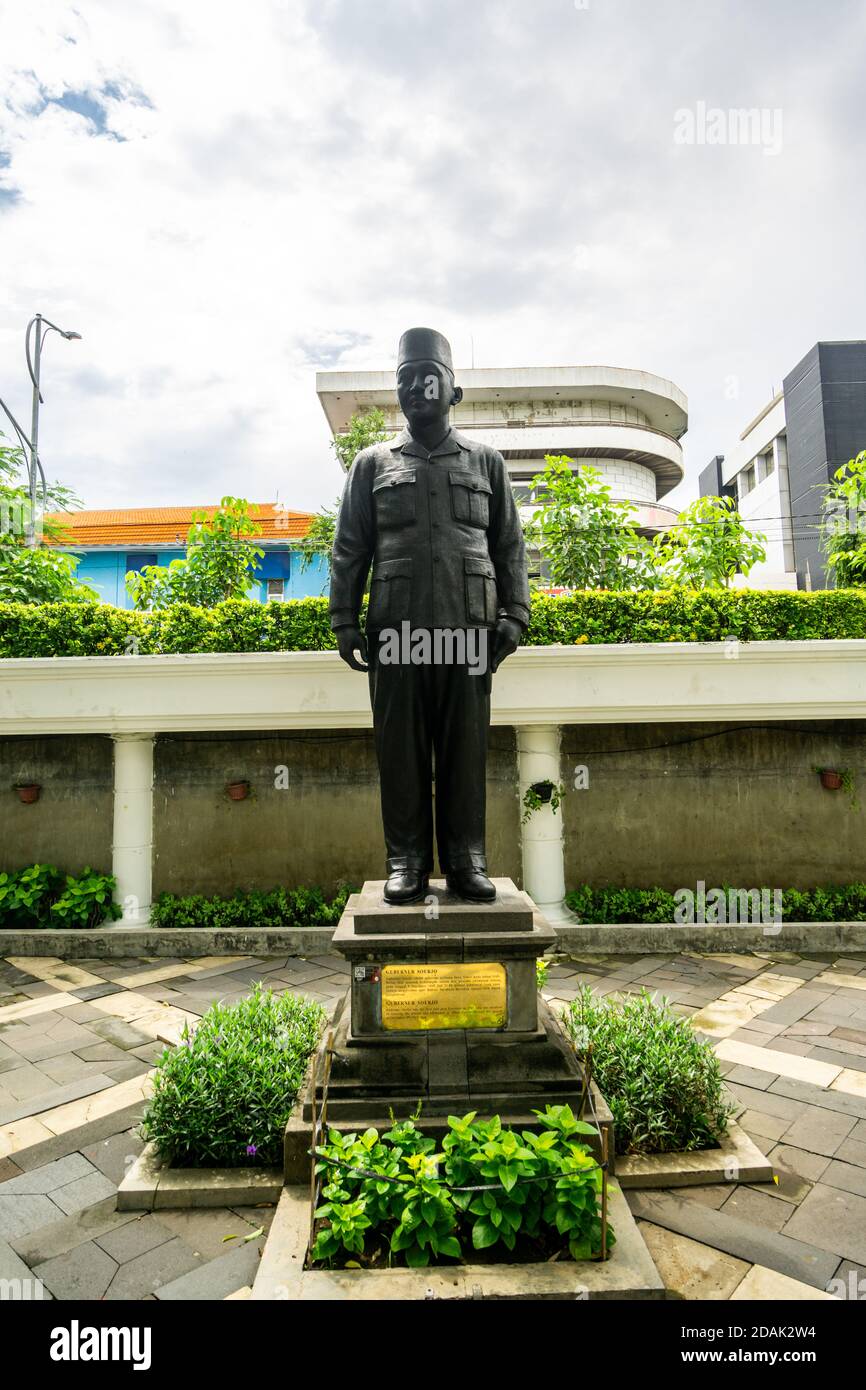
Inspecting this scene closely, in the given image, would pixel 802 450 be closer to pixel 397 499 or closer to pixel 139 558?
pixel 139 558

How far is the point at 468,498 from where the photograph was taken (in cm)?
365

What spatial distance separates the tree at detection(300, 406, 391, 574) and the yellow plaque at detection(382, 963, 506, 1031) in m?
8.88

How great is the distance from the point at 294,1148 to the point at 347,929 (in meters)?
0.87

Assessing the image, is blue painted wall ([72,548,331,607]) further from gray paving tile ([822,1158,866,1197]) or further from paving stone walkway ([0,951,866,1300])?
gray paving tile ([822,1158,866,1197])

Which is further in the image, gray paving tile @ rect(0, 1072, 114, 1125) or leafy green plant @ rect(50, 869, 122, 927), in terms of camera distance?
leafy green plant @ rect(50, 869, 122, 927)

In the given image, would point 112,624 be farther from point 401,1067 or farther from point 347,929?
point 401,1067

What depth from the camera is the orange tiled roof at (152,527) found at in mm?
18844

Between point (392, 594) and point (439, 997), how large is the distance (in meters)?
1.85

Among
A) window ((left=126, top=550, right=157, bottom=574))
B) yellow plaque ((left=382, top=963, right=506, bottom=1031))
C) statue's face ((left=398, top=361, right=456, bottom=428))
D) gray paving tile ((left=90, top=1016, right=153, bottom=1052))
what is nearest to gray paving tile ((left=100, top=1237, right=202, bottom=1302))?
yellow plaque ((left=382, top=963, right=506, bottom=1031))

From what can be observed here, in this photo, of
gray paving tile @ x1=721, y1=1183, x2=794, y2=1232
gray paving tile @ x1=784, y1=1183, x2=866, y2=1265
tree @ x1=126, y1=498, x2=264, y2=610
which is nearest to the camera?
gray paving tile @ x1=784, y1=1183, x2=866, y2=1265

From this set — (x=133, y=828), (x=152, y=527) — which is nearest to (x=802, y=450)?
(x=152, y=527)

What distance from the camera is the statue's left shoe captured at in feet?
11.3

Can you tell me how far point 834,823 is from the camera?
7.15 m
